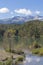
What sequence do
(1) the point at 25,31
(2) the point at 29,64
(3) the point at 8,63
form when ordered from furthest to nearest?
(1) the point at 25,31
(2) the point at 29,64
(3) the point at 8,63

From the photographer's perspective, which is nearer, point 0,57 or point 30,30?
point 0,57

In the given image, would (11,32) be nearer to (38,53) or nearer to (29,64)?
(38,53)

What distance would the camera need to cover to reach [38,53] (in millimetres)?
52938

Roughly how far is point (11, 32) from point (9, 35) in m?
2.76

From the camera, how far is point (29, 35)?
6860 inches

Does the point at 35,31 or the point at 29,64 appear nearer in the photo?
the point at 29,64

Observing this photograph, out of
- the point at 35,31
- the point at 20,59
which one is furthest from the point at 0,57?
the point at 35,31

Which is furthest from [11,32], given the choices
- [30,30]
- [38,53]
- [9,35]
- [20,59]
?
[20,59]

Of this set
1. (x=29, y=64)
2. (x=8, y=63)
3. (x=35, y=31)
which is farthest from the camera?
(x=35, y=31)

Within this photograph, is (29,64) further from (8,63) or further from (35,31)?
(35,31)

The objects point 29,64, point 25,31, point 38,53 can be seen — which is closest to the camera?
point 29,64

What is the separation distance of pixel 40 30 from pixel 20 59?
136766mm

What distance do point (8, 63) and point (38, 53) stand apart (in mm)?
20023

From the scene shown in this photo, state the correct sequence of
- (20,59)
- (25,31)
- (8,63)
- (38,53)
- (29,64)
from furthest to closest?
(25,31) < (38,53) < (20,59) < (29,64) < (8,63)
